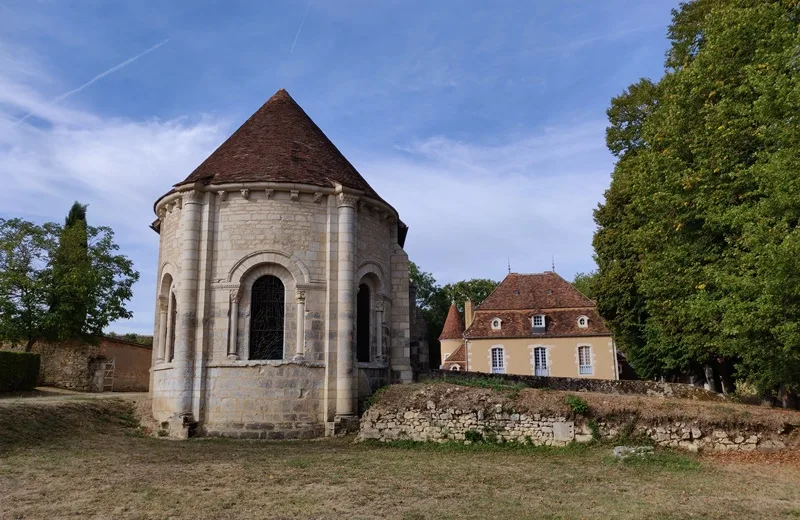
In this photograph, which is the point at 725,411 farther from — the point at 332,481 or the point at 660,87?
the point at 660,87

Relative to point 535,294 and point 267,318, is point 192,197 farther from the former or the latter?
point 535,294

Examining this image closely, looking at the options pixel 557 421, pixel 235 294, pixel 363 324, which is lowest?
pixel 557 421

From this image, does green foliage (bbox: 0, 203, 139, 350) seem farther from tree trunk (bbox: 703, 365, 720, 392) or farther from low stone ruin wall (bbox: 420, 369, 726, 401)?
tree trunk (bbox: 703, 365, 720, 392)

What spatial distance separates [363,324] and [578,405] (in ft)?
20.0

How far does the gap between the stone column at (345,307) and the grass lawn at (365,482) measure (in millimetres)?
1532

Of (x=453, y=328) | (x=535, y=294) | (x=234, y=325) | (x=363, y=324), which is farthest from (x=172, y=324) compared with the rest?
(x=453, y=328)

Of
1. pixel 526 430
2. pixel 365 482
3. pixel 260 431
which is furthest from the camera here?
pixel 260 431

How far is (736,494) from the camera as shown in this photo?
8.91m

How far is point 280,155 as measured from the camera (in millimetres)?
16156

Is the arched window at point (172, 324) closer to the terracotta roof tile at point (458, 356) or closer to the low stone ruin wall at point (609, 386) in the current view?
the low stone ruin wall at point (609, 386)

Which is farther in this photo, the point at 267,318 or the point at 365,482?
the point at 267,318

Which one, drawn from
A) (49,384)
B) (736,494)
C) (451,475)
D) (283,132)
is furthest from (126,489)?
(49,384)

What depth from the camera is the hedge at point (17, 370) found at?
21.8m

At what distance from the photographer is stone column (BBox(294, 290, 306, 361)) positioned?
14.6 m
